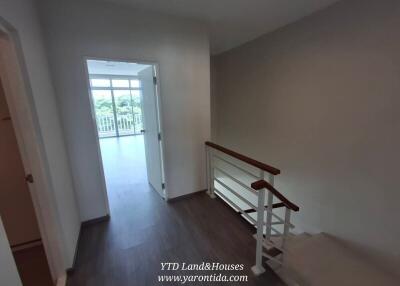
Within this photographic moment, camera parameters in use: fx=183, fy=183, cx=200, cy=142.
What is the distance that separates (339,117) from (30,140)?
2984mm

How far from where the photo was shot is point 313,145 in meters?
2.48

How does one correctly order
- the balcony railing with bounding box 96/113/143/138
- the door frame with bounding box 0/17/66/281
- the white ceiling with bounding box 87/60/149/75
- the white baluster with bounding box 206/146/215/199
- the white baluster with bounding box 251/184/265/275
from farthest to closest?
the balcony railing with bounding box 96/113/143/138 < the white ceiling with bounding box 87/60/149/75 < the white baluster with bounding box 206/146/215/199 < the white baluster with bounding box 251/184/265/275 < the door frame with bounding box 0/17/66/281

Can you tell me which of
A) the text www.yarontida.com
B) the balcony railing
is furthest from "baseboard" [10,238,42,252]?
the balcony railing

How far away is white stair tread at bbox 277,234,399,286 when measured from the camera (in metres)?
1.84

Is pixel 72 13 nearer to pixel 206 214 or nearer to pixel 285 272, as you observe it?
pixel 206 214

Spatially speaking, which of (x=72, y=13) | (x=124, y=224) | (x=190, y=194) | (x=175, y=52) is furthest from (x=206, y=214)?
(x=72, y=13)

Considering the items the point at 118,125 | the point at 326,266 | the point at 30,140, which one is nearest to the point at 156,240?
the point at 30,140

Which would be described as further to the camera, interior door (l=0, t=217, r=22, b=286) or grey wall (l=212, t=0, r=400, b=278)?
grey wall (l=212, t=0, r=400, b=278)

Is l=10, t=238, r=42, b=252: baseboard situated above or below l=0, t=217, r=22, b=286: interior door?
below

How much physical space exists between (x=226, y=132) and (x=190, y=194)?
6.65ft

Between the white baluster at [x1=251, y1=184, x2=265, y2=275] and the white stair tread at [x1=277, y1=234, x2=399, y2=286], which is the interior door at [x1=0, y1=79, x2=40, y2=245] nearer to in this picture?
the white baluster at [x1=251, y1=184, x2=265, y2=275]

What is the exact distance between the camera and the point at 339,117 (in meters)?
2.14

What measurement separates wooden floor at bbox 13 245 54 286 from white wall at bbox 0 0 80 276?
201mm

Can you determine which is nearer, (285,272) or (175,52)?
(285,272)
